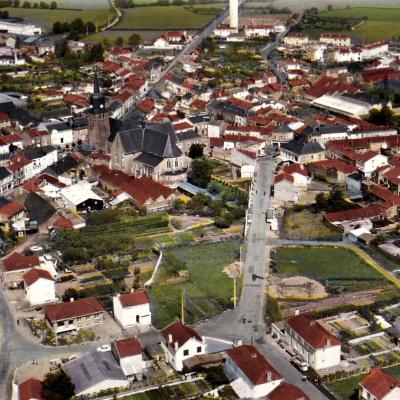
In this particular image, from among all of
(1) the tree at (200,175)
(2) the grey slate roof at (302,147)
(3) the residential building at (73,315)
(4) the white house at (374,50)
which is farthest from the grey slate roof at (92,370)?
(4) the white house at (374,50)

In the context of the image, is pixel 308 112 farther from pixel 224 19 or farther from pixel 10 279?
pixel 224 19

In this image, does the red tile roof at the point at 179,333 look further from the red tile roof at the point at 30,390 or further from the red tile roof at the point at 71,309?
the red tile roof at the point at 30,390

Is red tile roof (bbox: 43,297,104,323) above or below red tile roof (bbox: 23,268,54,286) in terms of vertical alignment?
below

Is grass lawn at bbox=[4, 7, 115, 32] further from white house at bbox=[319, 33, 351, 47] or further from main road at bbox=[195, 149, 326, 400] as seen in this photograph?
main road at bbox=[195, 149, 326, 400]

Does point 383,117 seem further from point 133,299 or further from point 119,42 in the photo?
point 119,42

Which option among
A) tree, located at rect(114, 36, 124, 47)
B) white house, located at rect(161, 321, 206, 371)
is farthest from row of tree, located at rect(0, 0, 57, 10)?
white house, located at rect(161, 321, 206, 371)
